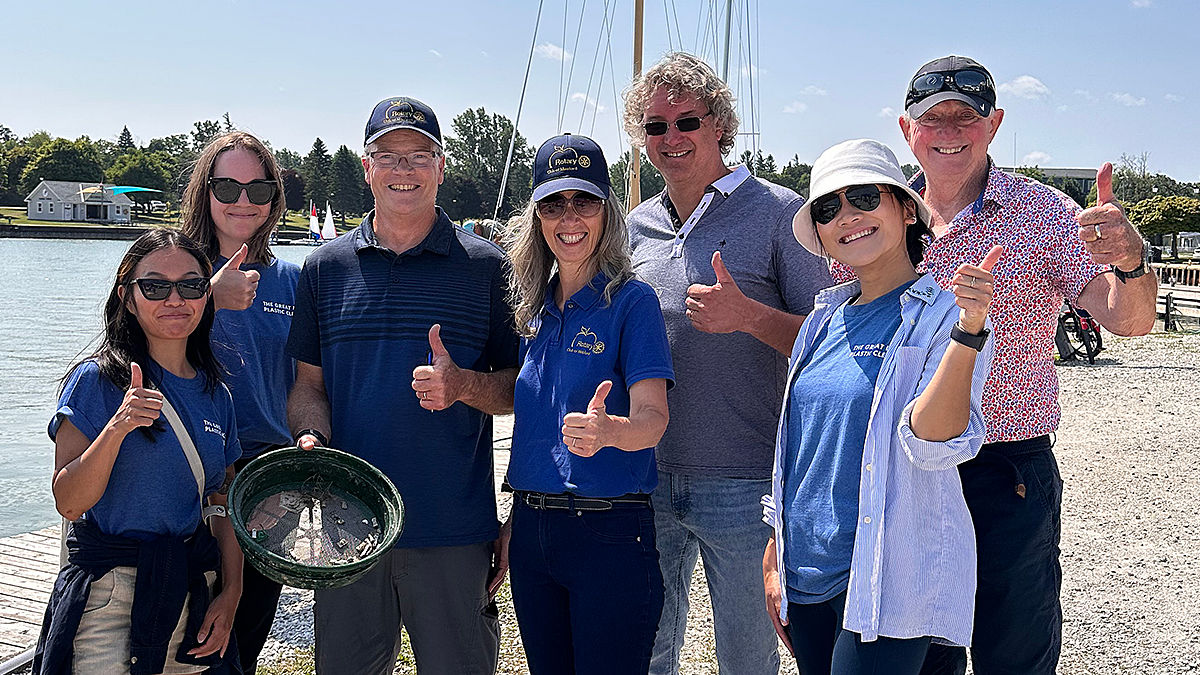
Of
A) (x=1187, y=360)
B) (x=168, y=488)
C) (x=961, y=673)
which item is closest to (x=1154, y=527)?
(x=961, y=673)

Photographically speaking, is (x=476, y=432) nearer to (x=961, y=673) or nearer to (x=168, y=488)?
(x=168, y=488)

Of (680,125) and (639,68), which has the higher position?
(639,68)

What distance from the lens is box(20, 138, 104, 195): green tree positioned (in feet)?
365

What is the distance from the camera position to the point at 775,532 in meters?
2.76

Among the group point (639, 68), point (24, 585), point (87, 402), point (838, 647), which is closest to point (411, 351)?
point (87, 402)

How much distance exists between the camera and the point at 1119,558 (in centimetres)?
652

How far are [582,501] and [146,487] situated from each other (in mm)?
1332

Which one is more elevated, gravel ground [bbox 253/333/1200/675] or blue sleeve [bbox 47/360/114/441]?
blue sleeve [bbox 47/360/114/441]

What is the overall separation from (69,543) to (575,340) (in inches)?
65.2

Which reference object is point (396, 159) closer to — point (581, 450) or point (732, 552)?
point (581, 450)

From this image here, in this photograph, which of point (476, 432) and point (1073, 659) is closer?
point (476, 432)

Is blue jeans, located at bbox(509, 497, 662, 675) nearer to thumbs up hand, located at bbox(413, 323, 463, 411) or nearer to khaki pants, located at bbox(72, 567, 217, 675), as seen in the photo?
thumbs up hand, located at bbox(413, 323, 463, 411)

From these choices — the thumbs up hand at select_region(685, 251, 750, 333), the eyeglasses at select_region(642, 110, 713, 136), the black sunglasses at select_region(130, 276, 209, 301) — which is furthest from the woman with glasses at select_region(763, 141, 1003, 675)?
the black sunglasses at select_region(130, 276, 209, 301)

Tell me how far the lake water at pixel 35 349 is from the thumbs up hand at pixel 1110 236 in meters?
2.92
